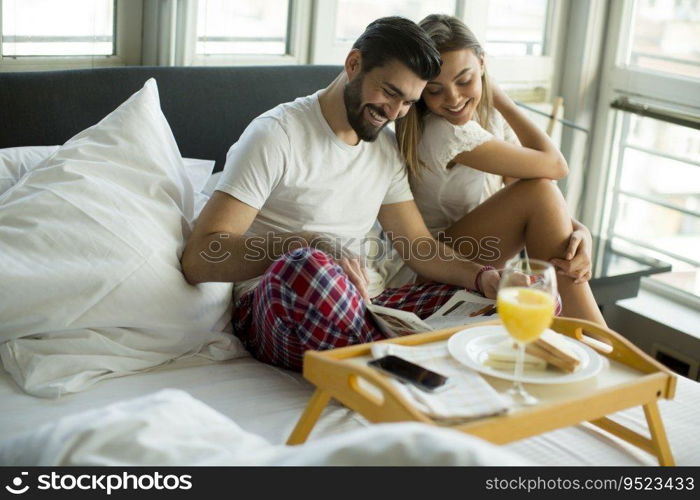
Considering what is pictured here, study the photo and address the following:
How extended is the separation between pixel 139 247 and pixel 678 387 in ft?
4.39

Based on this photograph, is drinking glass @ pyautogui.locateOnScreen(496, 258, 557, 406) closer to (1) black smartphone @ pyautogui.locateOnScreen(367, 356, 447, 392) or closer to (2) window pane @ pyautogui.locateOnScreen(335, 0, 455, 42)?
(1) black smartphone @ pyautogui.locateOnScreen(367, 356, 447, 392)

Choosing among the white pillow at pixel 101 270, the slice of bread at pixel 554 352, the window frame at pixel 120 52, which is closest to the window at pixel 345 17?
the window frame at pixel 120 52

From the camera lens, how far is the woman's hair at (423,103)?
7.75 feet

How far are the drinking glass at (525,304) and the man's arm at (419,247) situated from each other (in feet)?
2.57

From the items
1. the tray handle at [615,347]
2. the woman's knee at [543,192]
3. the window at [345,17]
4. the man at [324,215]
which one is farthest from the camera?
the window at [345,17]

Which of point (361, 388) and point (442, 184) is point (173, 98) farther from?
point (361, 388)

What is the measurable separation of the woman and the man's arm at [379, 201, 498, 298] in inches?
3.9

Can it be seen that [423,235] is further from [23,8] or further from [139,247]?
[23,8]

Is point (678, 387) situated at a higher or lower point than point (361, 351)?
lower

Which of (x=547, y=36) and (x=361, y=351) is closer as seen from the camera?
(x=361, y=351)

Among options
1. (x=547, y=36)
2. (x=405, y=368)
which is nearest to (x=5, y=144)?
(x=405, y=368)

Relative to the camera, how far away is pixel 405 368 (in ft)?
5.39

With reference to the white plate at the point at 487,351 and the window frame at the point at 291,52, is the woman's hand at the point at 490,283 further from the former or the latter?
the window frame at the point at 291,52
